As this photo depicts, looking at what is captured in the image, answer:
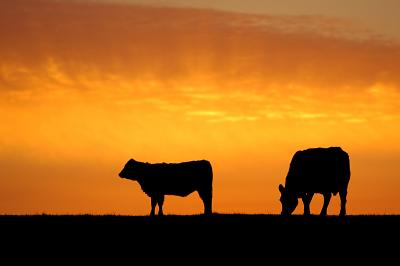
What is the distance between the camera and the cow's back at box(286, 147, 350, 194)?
3678cm

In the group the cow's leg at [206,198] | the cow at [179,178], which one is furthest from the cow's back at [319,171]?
the cow at [179,178]

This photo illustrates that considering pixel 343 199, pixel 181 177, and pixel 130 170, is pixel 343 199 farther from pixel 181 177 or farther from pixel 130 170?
pixel 130 170

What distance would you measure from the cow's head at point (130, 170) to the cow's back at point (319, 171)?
775 cm

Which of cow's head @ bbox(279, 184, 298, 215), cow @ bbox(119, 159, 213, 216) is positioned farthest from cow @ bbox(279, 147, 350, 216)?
cow @ bbox(119, 159, 213, 216)

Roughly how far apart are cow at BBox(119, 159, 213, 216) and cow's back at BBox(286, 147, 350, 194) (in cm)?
457
